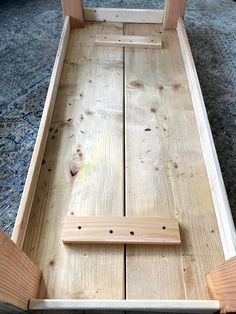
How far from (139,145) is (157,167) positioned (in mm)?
96

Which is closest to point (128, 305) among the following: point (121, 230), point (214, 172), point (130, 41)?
point (121, 230)

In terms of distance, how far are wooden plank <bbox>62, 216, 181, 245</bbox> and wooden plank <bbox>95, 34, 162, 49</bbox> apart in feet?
2.66

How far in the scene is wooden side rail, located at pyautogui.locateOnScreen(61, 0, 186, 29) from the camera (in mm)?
1303

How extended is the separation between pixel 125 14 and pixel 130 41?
20 cm

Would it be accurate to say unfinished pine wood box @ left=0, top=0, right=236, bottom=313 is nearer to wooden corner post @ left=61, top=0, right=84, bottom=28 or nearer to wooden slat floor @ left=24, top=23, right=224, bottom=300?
wooden slat floor @ left=24, top=23, right=224, bottom=300

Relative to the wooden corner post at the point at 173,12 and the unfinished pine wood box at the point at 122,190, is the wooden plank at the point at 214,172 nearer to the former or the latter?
the unfinished pine wood box at the point at 122,190

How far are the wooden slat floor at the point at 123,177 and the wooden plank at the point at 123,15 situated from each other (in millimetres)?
230

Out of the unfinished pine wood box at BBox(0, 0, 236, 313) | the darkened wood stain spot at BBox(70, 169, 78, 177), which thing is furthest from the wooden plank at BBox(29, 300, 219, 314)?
the darkened wood stain spot at BBox(70, 169, 78, 177)

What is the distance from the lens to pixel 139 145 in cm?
91

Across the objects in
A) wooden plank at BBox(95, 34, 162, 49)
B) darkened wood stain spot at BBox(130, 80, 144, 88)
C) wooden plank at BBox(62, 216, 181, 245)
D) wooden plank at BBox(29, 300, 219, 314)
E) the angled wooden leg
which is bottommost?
wooden plank at BBox(29, 300, 219, 314)

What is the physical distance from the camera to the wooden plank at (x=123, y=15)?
137cm

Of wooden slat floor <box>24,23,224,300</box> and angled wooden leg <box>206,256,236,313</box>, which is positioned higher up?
wooden slat floor <box>24,23,224,300</box>

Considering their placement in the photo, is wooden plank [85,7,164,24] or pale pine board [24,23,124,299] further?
wooden plank [85,7,164,24]

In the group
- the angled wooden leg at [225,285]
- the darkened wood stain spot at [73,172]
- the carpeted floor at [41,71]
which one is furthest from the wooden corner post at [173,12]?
the angled wooden leg at [225,285]
